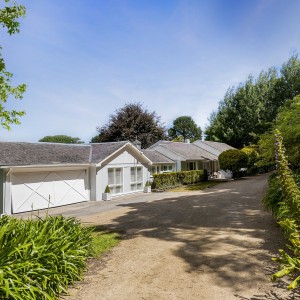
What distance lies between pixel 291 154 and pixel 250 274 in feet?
33.4

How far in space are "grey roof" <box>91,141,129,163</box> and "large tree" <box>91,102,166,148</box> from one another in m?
18.8

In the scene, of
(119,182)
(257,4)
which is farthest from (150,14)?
(119,182)

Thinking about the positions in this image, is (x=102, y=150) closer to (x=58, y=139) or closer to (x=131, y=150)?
(x=131, y=150)

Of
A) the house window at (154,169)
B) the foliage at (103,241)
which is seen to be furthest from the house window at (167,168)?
the foliage at (103,241)

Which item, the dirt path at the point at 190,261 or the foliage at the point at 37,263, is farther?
the dirt path at the point at 190,261

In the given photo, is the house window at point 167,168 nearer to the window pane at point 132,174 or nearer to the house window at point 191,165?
the house window at point 191,165

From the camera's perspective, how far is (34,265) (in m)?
5.35

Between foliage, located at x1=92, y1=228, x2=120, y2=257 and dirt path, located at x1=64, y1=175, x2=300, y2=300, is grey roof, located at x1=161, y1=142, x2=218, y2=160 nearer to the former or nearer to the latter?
dirt path, located at x1=64, y1=175, x2=300, y2=300

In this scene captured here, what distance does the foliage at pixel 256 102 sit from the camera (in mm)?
42125

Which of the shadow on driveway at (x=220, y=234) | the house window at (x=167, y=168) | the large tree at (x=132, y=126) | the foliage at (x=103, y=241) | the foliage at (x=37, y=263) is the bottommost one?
the foliage at (x=103, y=241)

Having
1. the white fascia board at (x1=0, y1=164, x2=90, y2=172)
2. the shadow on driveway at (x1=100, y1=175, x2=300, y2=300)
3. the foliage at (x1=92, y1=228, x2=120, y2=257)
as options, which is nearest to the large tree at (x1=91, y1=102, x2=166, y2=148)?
the white fascia board at (x1=0, y1=164, x2=90, y2=172)

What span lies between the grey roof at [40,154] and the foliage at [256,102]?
28.9 meters

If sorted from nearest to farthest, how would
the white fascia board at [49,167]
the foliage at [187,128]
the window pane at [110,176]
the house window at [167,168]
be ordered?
1. the white fascia board at [49,167]
2. the window pane at [110,176]
3. the house window at [167,168]
4. the foliage at [187,128]

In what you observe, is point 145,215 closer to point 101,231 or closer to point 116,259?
point 101,231
